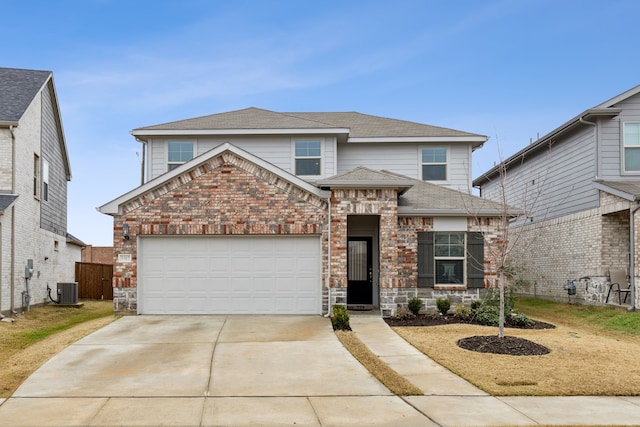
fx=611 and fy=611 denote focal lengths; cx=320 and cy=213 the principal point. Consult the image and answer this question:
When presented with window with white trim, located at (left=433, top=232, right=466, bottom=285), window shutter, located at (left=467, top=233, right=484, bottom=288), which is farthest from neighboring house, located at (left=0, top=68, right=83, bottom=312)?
window shutter, located at (left=467, top=233, right=484, bottom=288)

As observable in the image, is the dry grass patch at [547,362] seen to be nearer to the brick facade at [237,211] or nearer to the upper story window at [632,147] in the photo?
the brick facade at [237,211]

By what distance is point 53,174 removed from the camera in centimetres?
2398

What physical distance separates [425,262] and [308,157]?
608cm

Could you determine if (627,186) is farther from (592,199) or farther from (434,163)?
(434,163)

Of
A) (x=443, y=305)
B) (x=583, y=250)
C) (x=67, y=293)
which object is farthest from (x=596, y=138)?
(x=67, y=293)

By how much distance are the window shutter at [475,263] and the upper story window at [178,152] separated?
10.1 metres

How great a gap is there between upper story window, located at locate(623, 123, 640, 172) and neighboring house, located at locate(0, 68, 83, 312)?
19.0 metres

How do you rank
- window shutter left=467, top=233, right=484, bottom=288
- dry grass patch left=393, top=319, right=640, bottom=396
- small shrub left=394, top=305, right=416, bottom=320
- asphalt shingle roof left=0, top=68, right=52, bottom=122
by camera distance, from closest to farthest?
dry grass patch left=393, top=319, right=640, bottom=396 → small shrub left=394, top=305, right=416, bottom=320 → window shutter left=467, top=233, right=484, bottom=288 → asphalt shingle roof left=0, top=68, right=52, bottom=122

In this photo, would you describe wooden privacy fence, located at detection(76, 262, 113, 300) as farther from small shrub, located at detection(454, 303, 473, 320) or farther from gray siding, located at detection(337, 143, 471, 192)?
small shrub, located at detection(454, 303, 473, 320)

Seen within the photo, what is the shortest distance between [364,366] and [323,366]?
72cm

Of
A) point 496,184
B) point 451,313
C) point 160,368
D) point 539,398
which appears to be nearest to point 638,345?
point 451,313

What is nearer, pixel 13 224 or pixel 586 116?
pixel 13 224

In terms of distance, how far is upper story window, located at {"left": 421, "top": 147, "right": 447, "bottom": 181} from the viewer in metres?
22.0

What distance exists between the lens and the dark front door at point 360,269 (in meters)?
19.3
